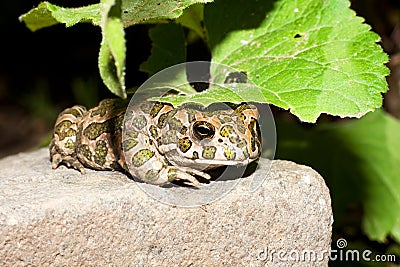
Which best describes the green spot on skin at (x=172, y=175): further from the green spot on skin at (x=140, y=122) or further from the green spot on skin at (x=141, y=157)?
the green spot on skin at (x=140, y=122)

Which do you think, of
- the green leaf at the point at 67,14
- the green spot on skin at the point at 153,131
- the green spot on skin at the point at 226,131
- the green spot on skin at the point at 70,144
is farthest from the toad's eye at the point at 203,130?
the green spot on skin at the point at 70,144

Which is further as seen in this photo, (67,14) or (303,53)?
(303,53)

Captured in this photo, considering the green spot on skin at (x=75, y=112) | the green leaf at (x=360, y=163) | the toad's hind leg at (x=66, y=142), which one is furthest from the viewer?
the green leaf at (x=360, y=163)

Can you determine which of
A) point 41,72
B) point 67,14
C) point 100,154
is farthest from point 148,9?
point 41,72

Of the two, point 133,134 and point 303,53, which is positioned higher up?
point 303,53

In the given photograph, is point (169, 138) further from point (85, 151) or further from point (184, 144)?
point (85, 151)

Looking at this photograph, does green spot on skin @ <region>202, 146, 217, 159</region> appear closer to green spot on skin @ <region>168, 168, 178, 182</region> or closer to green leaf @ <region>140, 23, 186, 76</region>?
green spot on skin @ <region>168, 168, 178, 182</region>

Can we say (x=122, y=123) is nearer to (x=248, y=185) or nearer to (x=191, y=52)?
(x=248, y=185)
